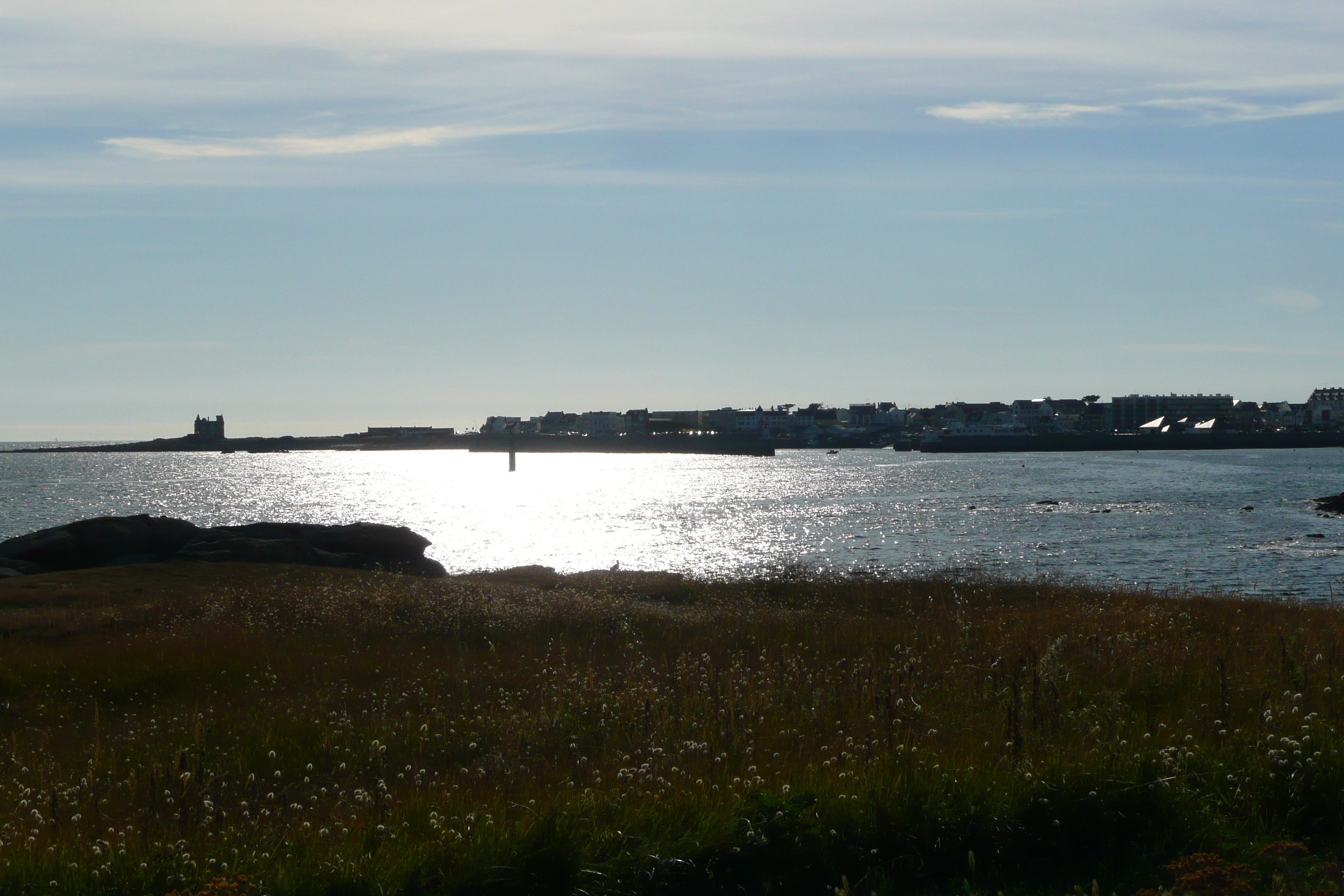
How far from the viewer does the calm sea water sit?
53.5 metres

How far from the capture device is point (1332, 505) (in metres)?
82.1

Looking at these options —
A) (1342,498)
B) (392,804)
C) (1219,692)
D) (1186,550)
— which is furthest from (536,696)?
(1342,498)

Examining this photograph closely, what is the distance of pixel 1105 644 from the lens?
15.9 m

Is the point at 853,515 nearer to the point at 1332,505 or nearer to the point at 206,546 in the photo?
the point at 1332,505

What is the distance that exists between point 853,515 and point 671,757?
79.3 meters

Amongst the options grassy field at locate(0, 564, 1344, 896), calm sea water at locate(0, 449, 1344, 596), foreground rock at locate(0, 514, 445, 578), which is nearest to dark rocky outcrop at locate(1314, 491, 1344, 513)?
calm sea water at locate(0, 449, 1344, 596)

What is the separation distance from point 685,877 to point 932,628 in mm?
14165

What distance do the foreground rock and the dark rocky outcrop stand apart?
2738 inches

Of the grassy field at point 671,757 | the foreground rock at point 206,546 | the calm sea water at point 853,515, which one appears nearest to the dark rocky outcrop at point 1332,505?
the calm sea water at point 853,515

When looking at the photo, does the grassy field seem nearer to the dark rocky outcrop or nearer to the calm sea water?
the calm sea water

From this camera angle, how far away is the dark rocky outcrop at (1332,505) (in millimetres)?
79875

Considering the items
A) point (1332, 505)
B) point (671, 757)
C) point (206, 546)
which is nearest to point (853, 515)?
point (1332, 505)

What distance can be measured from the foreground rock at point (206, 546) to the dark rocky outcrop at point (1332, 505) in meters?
69.6

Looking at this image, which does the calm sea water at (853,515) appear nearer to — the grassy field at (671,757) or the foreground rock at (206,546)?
the foreground rock at (206,546)
